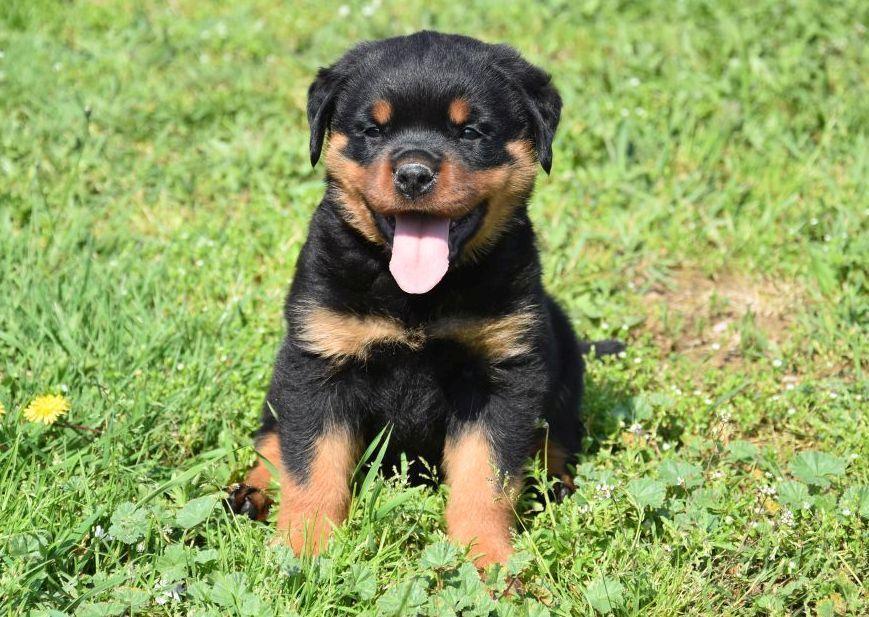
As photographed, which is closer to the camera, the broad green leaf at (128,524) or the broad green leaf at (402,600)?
the broad green leaf at (402,600)

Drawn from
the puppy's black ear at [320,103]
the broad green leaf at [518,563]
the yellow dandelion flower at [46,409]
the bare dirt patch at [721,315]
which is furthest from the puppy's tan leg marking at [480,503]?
the bare dirt patch at [721,315]

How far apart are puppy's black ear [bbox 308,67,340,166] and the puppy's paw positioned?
103 cm

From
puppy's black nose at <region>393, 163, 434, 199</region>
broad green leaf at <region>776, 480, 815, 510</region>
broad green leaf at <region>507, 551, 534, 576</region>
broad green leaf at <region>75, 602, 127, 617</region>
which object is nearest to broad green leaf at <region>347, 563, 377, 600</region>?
broad green leaf at <region>507, 551, 534, 576</region>

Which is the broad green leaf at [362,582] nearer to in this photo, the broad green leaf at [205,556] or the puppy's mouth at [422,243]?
the broad green leaf at [205,556]

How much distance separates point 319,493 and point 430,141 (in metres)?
1.07

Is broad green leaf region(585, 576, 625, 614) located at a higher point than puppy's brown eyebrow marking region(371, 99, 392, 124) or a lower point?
lower

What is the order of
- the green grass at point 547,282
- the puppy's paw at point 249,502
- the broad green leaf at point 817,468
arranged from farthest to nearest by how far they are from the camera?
the puppy's paw at point 249,502
the broad green leaf at point 817,468
the green grass at point 547,282

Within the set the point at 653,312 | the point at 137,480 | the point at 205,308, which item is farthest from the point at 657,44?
the point at 137,480

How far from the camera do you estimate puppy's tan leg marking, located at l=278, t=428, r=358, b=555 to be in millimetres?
3002

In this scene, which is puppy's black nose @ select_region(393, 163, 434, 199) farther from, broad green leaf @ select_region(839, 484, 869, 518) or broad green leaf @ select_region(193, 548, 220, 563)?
broad green leaf @ select_region(839, 484, 869, 518)

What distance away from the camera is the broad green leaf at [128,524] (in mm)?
2779

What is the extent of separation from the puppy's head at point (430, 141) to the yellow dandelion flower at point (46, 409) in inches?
42.7

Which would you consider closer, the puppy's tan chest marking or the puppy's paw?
the puppy's tan chest marking

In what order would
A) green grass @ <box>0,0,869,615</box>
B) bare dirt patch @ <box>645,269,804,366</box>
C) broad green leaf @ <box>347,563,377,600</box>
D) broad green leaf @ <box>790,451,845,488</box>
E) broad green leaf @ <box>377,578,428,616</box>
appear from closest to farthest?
broad green leaf @ <box>377,578,428,616</box> < broad green leaf @ <box>347,563,377,600</box> < green grass @ <box>0,0,869,615</box> < broad green leaf @ <box>790,451,845,488</box> < bare dirt patch @ <box>645,269,804,366</box>
